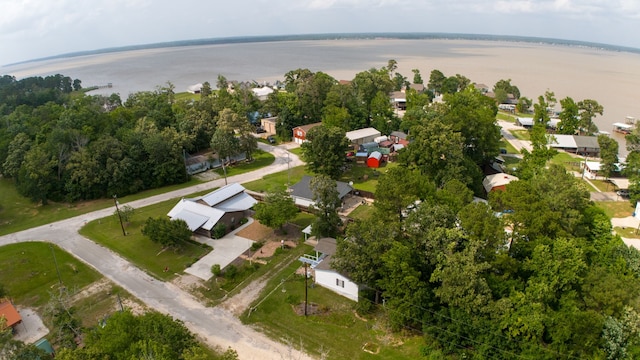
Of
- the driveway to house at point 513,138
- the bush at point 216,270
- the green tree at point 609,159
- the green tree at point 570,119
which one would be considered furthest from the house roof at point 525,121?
the bush at point 216,270

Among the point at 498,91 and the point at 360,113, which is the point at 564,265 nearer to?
the point at 360,113

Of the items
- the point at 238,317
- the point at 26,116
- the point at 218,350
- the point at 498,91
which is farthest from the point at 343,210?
the point at 498,91

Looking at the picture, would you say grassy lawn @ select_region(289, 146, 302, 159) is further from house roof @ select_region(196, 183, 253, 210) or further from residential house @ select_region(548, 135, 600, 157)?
residential house @ select_region(548, 135, 600, 157)

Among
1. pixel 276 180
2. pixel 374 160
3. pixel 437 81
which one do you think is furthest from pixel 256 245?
pixel 437 81

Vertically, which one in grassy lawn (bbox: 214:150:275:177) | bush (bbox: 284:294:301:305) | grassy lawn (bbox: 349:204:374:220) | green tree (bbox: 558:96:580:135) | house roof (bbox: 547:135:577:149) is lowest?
bush (bbox: 284:294:301:305)

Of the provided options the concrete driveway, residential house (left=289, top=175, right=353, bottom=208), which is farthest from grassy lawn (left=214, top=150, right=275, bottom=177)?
the concrete driveway

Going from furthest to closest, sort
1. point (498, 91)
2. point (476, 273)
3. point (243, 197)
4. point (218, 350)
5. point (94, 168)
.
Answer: point (498, 91) < point (94, 168) < point (243, 197) < point (218, 350) < point (476, 273)
